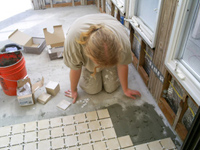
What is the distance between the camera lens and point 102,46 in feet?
5.02

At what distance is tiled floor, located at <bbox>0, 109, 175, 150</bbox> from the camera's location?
78.7 inches

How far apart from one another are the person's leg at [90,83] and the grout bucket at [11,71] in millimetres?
811

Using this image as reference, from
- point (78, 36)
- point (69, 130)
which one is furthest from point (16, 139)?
point (78, 36)

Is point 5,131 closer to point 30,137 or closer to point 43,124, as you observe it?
point 30,137

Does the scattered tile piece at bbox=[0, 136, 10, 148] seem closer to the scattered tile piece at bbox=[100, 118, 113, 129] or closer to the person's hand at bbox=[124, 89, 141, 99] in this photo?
the scattered tile piece at bbox=[100, 118, 113, 129]

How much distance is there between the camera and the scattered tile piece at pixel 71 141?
79.7 inches

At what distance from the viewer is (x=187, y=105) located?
6.13ft

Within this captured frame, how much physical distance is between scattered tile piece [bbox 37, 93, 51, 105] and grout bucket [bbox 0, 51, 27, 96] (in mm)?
368

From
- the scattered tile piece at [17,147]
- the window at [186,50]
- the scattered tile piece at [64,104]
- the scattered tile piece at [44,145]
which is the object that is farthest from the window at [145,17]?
the scattered tile piece at [17,147]

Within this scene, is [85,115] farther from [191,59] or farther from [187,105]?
Result: [191,59]

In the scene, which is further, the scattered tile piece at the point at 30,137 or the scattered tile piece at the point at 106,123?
the scattered tile piece at the point at 106,123

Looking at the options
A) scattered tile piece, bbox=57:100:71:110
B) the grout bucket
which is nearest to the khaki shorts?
scattered tile piece, bbox=57:100:71:110

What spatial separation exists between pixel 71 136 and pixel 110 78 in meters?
0.89

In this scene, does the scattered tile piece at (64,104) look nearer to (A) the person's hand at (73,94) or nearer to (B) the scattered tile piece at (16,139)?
(A) the person's hand at (73,94)
